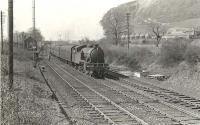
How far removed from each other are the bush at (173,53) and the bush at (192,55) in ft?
4.57

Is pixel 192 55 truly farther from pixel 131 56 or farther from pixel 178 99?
pixel 131 56

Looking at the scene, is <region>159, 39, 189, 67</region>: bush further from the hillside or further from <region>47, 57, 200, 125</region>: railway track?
the hillside

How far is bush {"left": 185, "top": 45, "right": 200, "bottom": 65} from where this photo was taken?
104 feet

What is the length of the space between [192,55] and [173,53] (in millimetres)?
3868

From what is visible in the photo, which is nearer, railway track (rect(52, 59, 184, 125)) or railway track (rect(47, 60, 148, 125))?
railway track (rect(47, 60, 148, 125))

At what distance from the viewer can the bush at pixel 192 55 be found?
31.6m

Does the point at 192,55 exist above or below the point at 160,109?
above

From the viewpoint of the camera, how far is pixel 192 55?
32344mm

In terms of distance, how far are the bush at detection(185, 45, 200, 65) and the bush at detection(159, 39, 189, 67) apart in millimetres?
1392

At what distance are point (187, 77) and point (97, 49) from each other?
28.7 feet

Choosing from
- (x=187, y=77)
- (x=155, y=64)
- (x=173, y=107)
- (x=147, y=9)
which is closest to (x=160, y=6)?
(x=147, y=9)

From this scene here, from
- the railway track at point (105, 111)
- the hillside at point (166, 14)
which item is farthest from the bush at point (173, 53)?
the hillside at point (166, 14)

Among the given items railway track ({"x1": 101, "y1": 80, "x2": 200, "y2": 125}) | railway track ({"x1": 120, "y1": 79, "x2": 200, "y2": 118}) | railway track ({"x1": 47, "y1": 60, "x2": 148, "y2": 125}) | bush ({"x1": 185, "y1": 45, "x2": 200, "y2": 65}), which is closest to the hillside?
bush ({"x1": 185, "y1": 45, "x2": 200, "y2": 65})

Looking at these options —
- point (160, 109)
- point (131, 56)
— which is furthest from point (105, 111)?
point (131, 56)
